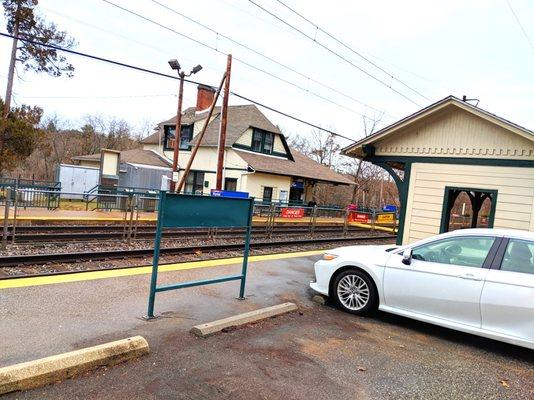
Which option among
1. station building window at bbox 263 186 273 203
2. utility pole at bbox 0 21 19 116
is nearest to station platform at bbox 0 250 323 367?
station building window at bbox 263 186 273 203

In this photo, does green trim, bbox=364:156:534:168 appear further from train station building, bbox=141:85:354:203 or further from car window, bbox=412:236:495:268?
train station building, bbox=141:85:354:203

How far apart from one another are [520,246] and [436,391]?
2271 mm

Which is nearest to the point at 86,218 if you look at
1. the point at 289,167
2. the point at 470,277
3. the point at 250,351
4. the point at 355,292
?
the point at 355,292

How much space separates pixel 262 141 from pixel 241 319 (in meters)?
27.7

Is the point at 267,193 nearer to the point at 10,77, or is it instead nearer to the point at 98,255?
the point at 10,77

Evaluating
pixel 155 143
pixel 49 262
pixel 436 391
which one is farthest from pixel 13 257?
pixel 155 143

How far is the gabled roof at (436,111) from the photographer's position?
8617mm

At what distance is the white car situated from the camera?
4.99m

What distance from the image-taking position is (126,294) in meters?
6.36

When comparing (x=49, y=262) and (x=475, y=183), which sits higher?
(x=475, y=183)

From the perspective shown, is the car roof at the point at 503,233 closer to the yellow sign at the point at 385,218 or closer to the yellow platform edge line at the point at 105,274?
the yellow platform edge line at the point at 105,274

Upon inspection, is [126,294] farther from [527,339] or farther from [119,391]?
[527,339]

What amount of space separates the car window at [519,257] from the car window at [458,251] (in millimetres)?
222

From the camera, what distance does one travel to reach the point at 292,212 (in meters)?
20.0
